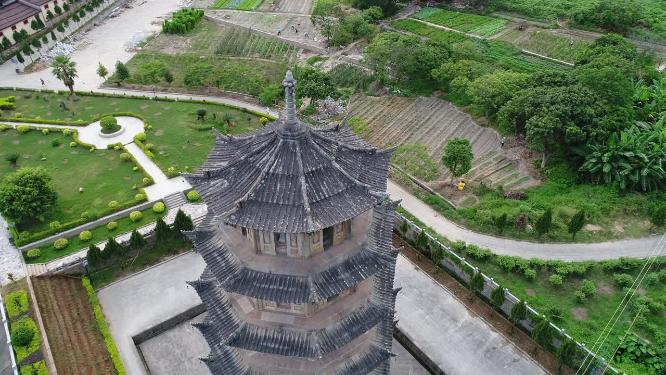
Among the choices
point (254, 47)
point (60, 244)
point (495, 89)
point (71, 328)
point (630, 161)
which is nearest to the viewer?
point (71, 328)

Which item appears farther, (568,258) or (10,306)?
(568,258)

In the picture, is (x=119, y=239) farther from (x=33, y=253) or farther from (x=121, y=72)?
(x=121, y=72)

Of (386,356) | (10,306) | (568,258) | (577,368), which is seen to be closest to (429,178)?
(568,258)

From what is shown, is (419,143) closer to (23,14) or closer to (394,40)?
(394,40)

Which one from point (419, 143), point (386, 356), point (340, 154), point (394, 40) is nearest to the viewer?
point (340, 154)

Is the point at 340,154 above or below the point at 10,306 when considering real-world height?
above

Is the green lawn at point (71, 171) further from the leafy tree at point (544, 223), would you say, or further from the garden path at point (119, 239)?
the leafy tree at point (544, 223)

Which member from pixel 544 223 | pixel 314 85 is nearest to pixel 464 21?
pixel 314 85

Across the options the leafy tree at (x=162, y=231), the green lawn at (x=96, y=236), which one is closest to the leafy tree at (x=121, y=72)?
the green lawn at (x=96, y=236)
